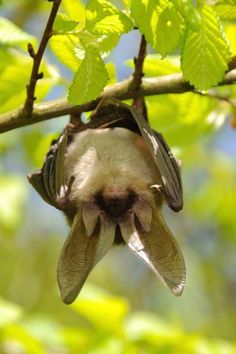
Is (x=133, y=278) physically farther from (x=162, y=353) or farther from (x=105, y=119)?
(x=105, y=119)

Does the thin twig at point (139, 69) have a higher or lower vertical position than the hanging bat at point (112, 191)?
higher

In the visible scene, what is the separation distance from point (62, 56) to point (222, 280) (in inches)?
287

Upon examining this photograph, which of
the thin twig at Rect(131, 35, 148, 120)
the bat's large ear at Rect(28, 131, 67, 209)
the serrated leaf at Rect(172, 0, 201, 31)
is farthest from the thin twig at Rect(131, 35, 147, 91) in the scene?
the serrated leaf at Rect(172, 0, 201, 31)

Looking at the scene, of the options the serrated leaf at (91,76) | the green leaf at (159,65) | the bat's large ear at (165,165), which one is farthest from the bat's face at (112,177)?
the serrated leaf at (91,76)

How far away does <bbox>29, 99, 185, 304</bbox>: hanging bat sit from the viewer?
3.82 metres

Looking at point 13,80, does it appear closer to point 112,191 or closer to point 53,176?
point 53,176

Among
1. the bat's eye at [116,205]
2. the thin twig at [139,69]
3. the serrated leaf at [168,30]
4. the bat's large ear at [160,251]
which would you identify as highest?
the serrated leaf at [168,30]

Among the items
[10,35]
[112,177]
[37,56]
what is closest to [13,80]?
[10,35]

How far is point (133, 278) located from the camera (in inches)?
458

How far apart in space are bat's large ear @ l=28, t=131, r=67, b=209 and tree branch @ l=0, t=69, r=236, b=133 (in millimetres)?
275

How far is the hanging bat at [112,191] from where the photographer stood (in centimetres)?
382

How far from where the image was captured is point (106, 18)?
3.21 metres

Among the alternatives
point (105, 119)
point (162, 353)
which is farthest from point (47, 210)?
point (105, 119)

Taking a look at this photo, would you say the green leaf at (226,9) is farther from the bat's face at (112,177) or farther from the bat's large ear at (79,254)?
the bat's large ear at (79,254)
